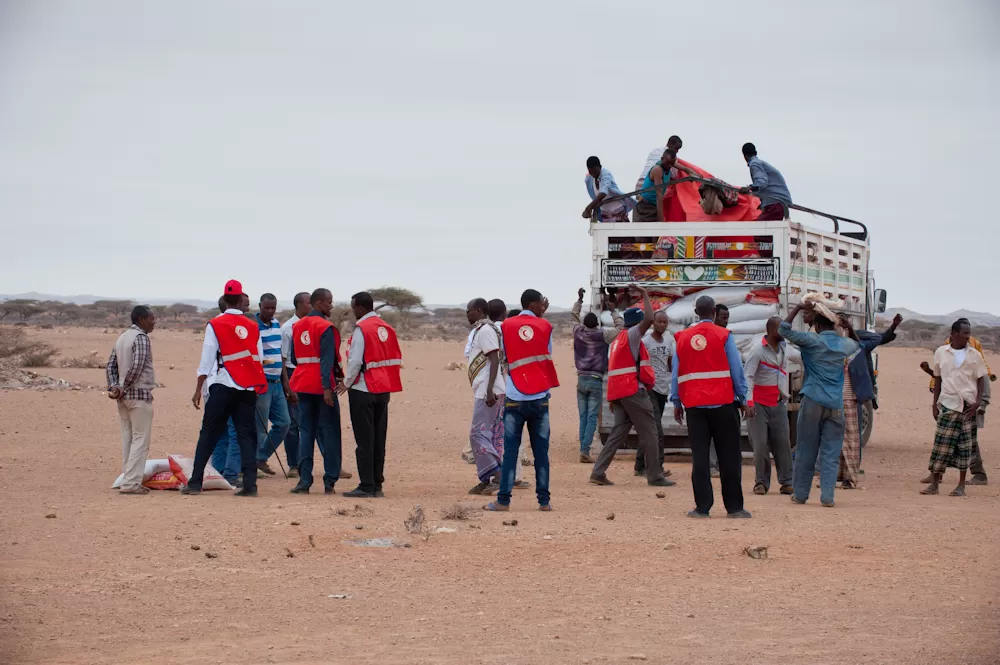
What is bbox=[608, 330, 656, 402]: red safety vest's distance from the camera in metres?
11.8

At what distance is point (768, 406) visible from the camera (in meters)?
11.7

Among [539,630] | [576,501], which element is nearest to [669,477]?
[576,501]

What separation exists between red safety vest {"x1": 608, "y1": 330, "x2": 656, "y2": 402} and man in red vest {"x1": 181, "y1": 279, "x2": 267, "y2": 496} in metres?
3.41

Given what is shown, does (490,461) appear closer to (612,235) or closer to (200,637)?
(612,235)

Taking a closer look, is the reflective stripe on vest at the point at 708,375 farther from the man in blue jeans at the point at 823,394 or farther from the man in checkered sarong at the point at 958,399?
the man in checkered sarong at the point at 958,399

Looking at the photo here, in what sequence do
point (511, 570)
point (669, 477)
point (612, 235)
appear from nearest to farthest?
1. point (511, 570)
2. point (669, 477)
3. point (612, 235)

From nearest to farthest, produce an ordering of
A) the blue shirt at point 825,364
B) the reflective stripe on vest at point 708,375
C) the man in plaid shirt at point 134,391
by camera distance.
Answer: the reflective stripe on vest at point 708,375
the blue shirt at point 825,364
the man in plaid shirt at point 134,391

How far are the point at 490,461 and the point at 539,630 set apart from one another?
196 inches

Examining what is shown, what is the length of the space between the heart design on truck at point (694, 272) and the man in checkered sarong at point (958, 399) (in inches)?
125

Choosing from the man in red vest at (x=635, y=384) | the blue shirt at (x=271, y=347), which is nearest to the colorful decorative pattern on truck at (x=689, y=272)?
the man in red vest at (x=635, y=384)

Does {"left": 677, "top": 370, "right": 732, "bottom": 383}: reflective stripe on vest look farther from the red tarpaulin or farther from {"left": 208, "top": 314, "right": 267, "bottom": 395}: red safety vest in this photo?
the red tarpaulin

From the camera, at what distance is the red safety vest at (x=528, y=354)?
32.8 ft

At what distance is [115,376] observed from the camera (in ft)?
35.0

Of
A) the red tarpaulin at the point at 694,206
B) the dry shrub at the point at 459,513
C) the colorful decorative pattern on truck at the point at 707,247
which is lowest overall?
the dry shrub at the point at 459,513
